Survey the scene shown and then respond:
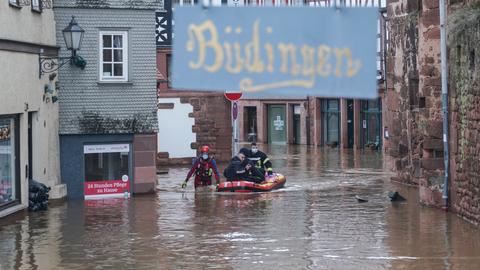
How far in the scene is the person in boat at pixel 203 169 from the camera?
26641mm

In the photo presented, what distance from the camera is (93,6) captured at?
979 inches

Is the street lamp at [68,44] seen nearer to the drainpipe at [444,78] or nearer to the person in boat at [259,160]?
the person in boat at [259,160]

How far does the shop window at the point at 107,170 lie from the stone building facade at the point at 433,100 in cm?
698

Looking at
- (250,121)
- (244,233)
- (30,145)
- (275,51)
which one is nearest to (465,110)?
(244,233)

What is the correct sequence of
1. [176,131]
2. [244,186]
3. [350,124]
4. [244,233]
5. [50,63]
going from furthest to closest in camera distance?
[350,124], [176,131], [244,186], [50,63], [244,233]

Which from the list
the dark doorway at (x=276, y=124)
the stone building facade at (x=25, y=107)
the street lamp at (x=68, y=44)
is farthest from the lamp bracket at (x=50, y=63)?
the dark doorway at (x=276, y=124)

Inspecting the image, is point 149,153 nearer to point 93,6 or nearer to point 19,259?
point 93,6

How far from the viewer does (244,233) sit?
18.1m

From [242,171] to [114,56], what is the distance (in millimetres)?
4262

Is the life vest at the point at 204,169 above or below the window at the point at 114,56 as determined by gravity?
below

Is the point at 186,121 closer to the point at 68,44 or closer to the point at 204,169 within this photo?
the point at 204,169

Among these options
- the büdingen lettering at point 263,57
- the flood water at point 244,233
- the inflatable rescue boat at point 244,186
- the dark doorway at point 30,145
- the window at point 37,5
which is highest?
the window at point 37,5

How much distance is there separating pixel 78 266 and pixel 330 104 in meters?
40.5

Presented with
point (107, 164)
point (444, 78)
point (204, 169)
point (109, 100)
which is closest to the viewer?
point (444, 78)
